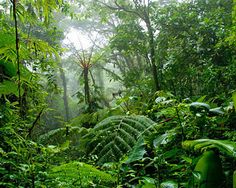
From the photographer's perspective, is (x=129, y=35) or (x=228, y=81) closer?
(x=228, y=81)

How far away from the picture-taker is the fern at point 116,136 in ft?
6.68

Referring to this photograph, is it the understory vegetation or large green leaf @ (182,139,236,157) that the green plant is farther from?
large green leaf @ (182,139,236,157)

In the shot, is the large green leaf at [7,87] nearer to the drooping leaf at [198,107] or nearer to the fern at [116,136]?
the fern at [116,136]

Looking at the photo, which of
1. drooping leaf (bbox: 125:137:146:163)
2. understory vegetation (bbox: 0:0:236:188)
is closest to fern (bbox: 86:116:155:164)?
understory vegetation (bbox: 0:0:236:188)

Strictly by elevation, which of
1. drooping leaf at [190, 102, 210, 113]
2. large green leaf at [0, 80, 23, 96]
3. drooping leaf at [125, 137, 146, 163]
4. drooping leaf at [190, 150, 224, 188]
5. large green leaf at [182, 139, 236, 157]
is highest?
large green leaf at [0, 80, 23, 96]

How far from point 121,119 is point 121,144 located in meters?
0.29

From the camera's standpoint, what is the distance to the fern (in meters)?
2.04

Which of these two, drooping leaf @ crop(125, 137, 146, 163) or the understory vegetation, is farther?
drooping leaf @ crop(125, 137, 146, 163)

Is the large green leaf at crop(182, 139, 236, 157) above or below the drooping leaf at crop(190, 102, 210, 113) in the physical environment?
below

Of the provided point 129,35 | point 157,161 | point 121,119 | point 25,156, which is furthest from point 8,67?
point 129,35

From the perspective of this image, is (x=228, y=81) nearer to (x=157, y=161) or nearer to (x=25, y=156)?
(x=157, y=161)

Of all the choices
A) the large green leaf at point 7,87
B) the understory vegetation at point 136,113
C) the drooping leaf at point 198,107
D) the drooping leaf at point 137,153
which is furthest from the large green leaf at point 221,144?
the large green leaf at point 7,87

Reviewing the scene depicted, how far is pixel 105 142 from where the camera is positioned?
217 centimetres

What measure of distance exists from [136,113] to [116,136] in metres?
0.71
